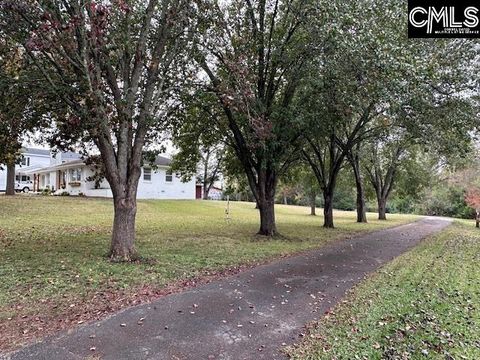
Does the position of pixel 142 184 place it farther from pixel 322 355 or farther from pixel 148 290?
pixel 322 355

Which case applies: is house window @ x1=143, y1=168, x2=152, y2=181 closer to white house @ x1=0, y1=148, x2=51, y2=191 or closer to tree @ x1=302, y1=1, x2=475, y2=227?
white house @ x1=0, y1=148, x2=51, y2=191

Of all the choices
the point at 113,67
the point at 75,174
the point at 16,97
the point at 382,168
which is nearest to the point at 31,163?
the point at 75,174

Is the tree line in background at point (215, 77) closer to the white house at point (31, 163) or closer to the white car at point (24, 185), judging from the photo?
the white car at point (24, 185)

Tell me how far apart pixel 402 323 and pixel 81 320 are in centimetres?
441

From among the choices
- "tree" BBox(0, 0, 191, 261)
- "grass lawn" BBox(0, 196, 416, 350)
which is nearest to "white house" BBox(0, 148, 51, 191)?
"grass lawn" BBox(0, 196, 416, 350)

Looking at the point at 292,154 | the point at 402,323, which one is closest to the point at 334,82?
the point at 292,154

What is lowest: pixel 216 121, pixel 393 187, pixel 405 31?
pixel 393 187

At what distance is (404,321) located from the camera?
15.9 ft

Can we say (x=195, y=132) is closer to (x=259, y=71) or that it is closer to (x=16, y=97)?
(x=259, y=71)

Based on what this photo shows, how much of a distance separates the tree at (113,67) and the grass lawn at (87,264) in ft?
3.97

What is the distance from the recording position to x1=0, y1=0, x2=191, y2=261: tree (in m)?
6.20

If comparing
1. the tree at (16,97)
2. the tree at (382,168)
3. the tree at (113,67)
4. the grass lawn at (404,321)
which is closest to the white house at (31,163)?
the tree at (16,97)

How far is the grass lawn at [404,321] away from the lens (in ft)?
12.9

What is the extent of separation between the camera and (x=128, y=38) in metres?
7.25
